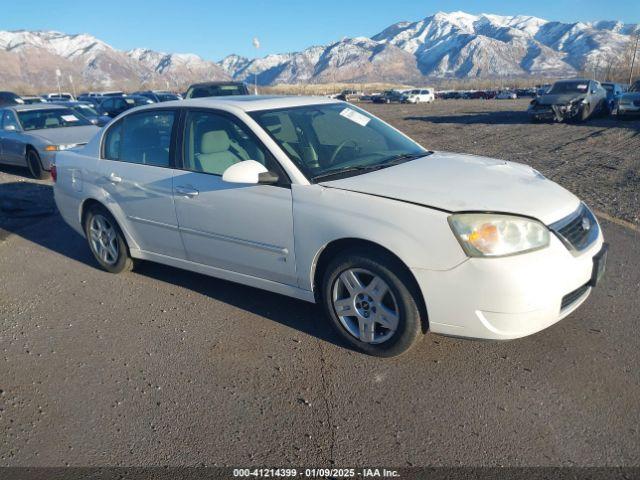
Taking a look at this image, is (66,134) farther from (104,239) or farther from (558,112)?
(558,112)

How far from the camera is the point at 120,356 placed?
12.4 ft

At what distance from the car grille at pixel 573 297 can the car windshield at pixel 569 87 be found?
60.8ft

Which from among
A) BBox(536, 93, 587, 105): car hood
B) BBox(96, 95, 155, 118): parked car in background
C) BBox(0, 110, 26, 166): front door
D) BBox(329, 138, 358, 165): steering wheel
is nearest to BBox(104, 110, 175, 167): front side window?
BBox(329, 138, 358, 165): steering wheel

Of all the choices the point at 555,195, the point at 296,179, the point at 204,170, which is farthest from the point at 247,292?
the point at 555,195

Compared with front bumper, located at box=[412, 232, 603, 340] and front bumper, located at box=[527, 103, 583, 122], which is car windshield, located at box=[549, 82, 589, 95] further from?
front bumper, located at box=[412, 232, 603, 340]

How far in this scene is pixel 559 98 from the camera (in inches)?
761

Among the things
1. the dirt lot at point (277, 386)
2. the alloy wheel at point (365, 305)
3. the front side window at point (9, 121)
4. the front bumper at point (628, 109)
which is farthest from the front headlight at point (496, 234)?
the front bumper at point (628, 109)

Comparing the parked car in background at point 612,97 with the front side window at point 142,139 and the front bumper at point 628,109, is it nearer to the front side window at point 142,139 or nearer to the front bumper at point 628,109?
the front bumper at point 628,109

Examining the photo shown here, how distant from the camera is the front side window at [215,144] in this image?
Result: 405cm

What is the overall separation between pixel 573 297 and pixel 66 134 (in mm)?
10264

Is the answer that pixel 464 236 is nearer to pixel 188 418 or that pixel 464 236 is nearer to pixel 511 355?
pixel 511 355

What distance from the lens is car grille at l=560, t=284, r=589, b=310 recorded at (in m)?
3.19

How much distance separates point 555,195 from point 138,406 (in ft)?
9.65

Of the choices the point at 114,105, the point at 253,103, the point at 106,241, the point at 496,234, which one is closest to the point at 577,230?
the point at 496,234
